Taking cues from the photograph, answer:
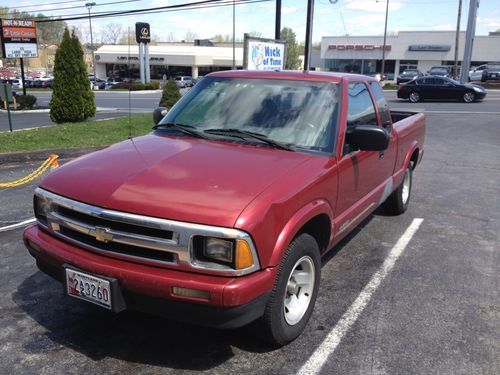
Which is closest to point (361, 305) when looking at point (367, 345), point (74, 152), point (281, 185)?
Answer: point (367, 345)

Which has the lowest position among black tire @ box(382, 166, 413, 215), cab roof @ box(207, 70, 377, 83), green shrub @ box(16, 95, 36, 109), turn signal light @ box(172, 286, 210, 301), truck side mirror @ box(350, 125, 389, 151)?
green shrub @ box(16, 95, 36, 109)

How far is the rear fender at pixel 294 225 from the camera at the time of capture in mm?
2793

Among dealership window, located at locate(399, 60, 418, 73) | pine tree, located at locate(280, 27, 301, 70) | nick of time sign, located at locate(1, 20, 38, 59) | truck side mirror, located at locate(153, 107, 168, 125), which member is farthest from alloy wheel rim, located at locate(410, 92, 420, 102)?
pine tree, located at locate(280, 27, 301, 70)

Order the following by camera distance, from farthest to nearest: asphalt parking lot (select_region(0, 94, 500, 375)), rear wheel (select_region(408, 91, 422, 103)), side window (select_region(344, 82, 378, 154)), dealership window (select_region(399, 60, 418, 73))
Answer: dealership window (select_region(399, 60, 418, 73))
rear wheel (select_region(408, 91, 422, 103))
side window (select_region(344, 82, 378, 154))
asphalt parking lot (select_region(0, 94, 500, 375))

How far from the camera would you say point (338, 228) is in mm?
3811

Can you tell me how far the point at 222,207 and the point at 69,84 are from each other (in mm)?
15010

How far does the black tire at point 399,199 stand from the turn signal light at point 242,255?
3.76 m

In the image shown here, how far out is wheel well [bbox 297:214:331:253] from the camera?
3403 millimetres

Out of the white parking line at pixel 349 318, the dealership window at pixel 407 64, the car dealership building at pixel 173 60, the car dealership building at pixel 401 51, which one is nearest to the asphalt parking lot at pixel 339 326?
the white parking line at pixel 349 318

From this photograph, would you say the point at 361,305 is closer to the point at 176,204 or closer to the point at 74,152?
the point at 176,204

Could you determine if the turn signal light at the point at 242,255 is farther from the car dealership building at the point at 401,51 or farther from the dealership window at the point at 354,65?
the dealership window at the point at 354,65

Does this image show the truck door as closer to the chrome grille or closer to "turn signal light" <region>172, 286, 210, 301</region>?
the chrome grille

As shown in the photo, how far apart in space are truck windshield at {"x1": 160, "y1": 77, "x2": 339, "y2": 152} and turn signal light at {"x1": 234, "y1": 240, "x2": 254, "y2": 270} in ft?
3.95

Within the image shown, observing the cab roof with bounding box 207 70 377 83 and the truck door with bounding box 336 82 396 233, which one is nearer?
the truck door with bounding box 336 82 396 233
